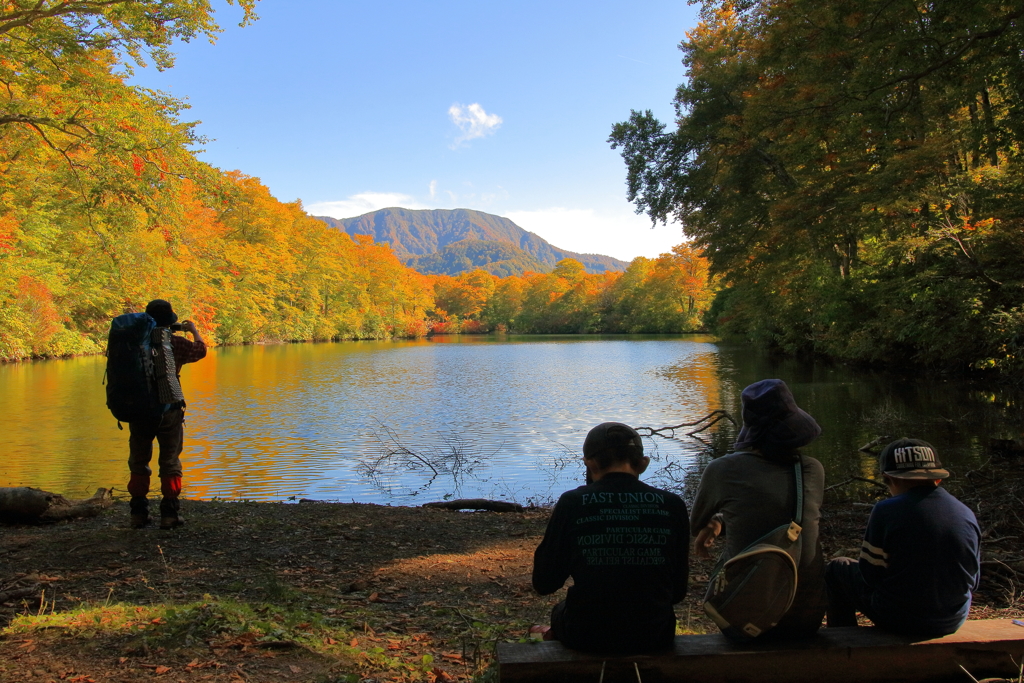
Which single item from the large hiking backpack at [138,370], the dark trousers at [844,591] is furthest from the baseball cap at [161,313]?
the dark trousers at [844,591]

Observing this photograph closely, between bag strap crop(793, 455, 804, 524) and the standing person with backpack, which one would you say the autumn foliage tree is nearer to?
the standing person with backpack

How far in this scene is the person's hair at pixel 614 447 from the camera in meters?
2.19

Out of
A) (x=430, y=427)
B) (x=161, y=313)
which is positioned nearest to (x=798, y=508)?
(x=161, y=313)

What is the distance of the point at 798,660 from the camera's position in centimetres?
227

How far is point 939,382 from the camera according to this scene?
18266 mm

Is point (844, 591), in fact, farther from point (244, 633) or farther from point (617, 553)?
point (244, 633)

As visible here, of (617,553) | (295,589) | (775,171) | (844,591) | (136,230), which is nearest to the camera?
(617,553)

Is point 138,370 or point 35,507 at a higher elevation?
point 138,370

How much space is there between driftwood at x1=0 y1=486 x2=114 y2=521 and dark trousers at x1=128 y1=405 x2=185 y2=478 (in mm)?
947

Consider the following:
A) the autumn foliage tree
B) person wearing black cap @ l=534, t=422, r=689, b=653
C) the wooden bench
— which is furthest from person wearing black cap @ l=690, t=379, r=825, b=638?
the autumn foliage tree

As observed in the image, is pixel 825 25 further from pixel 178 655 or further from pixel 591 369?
pixel 591 369

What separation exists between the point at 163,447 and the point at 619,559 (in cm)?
408

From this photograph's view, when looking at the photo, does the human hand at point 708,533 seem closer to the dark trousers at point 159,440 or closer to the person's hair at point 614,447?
the person's hair at point 614,447

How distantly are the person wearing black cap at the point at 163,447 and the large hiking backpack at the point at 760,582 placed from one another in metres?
4.02
